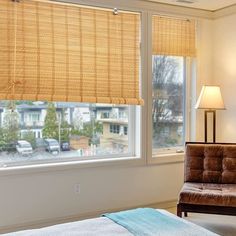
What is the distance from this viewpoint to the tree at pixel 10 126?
11.0 ft

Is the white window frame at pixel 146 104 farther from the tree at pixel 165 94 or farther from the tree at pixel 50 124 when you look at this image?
the tree at pixel 50 124

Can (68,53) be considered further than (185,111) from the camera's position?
No

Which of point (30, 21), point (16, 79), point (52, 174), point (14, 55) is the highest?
point (30, 21)

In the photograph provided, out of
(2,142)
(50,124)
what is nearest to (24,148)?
(2,142)

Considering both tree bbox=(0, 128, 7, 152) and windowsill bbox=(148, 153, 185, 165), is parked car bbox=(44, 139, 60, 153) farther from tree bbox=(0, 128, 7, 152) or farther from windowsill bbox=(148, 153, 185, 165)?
windowsill bbox=(148, 153, 185, 165)

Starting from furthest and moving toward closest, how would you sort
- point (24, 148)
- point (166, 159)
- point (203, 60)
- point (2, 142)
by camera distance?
1. point (203, 60)
2. point (166, 159)
3. point (24, 148)
4. point (2, 142)

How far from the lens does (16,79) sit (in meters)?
3.23

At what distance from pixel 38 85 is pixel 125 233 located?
196 centimetres

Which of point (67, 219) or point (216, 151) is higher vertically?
point (216, 151)

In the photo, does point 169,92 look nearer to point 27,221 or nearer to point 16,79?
point 16,79

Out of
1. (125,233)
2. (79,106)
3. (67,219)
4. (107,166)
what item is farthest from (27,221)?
(125,233)

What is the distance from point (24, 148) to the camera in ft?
11.3

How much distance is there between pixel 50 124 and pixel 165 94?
1.48m

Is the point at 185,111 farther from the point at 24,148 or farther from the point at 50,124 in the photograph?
the point at 24,148
